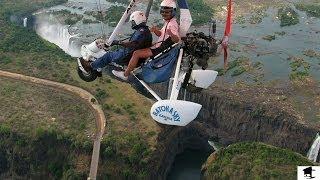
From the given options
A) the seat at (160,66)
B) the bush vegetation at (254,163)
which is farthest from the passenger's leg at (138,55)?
the bush vegetation at (254,163)

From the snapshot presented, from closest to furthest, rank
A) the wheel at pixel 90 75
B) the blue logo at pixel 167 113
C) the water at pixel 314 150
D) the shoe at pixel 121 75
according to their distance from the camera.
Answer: the blue logo at pixel 167 113 → the shoe at pixel 121 75 → the wheel at pixel 90 75 → the water at pixel 314 150

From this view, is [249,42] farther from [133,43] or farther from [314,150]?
[133,43]

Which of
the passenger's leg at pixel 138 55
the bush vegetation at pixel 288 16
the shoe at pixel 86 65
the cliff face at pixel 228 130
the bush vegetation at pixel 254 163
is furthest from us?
the bush vegetation at pixel 288 16

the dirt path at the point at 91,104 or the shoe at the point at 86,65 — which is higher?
the shoe at the point at 86,65

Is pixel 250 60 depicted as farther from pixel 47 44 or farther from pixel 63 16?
pixel 63 16

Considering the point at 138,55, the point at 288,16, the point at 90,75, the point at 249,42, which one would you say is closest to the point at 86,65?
the point at 90,75

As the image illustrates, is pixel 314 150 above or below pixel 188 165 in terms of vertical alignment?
above

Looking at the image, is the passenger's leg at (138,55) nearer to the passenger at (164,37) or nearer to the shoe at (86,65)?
the passenger at (164,37)
